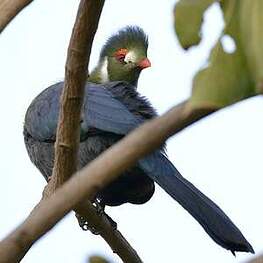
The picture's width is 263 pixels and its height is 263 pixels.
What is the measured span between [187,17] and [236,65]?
141 mm

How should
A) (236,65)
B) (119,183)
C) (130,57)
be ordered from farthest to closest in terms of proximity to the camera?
(130,57) < (119,183) < (236,65)

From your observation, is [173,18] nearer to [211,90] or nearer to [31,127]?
[211,90]

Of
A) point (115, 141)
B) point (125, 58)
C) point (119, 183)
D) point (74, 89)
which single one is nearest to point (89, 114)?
point (115, 141)

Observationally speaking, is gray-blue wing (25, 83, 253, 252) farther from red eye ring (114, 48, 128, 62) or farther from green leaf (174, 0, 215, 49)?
green leaf (174, 0, 215, 49)

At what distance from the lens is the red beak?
4703 mm

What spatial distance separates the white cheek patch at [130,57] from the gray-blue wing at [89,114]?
2.53 ft

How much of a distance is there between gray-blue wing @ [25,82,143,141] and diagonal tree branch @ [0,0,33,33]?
2.07 meters

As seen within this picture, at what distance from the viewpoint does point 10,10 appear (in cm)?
137

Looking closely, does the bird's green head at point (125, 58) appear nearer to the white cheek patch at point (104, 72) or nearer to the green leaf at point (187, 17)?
the white cheek patch at point (104, 72)

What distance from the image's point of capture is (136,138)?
87 cm

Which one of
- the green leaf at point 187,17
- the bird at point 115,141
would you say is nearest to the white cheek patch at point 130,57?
the bird at point 115,141

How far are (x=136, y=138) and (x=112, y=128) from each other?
2603 mm

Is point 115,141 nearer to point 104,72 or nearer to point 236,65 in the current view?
point 104,72

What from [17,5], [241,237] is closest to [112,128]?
[241,237]
